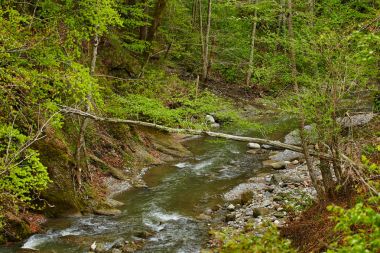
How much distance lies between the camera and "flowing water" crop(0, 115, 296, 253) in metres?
11.6

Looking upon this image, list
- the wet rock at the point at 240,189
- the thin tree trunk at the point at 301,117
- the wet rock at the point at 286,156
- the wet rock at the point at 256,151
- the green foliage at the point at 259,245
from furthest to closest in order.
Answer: the wet rock at the point at 256,151
the wet rock at the point at 286,156
the wet rock at the point at 240,189
the thin tree trunk at the point at 301,117
the green foliage at the point at 259,245

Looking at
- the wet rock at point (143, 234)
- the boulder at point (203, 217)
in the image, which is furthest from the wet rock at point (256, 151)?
the wet rock at point (143, 234)

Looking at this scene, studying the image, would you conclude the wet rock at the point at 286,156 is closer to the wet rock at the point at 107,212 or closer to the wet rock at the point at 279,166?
the wet rock at the point at 279,166

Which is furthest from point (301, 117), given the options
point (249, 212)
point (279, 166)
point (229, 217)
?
point (279, 166)

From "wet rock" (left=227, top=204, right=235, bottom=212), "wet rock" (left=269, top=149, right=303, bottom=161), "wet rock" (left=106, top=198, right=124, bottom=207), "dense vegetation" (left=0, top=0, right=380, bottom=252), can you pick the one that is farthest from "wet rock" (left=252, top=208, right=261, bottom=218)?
"wet rock" (left=269, top=149, right=303, bottom=161)

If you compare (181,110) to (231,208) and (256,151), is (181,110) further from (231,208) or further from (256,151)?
(256,151)

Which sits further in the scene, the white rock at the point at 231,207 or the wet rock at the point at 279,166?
the wet rock at the point at 279,166

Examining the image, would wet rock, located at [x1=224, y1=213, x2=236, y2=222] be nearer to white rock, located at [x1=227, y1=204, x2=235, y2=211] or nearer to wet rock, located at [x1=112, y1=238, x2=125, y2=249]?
white rock, located at [x1=227, y1=204, x2=235, y2=211]

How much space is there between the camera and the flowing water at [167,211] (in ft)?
38.2

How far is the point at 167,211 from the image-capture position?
14.4 m

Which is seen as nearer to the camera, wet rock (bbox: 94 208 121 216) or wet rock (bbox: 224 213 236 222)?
wet rock (bbox: 224 213 236 222)

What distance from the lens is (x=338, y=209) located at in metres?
4.04

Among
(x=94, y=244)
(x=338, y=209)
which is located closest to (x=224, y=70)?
(x=94, y=244)

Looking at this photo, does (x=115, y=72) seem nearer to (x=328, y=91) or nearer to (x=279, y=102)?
(x=279, y=102)
